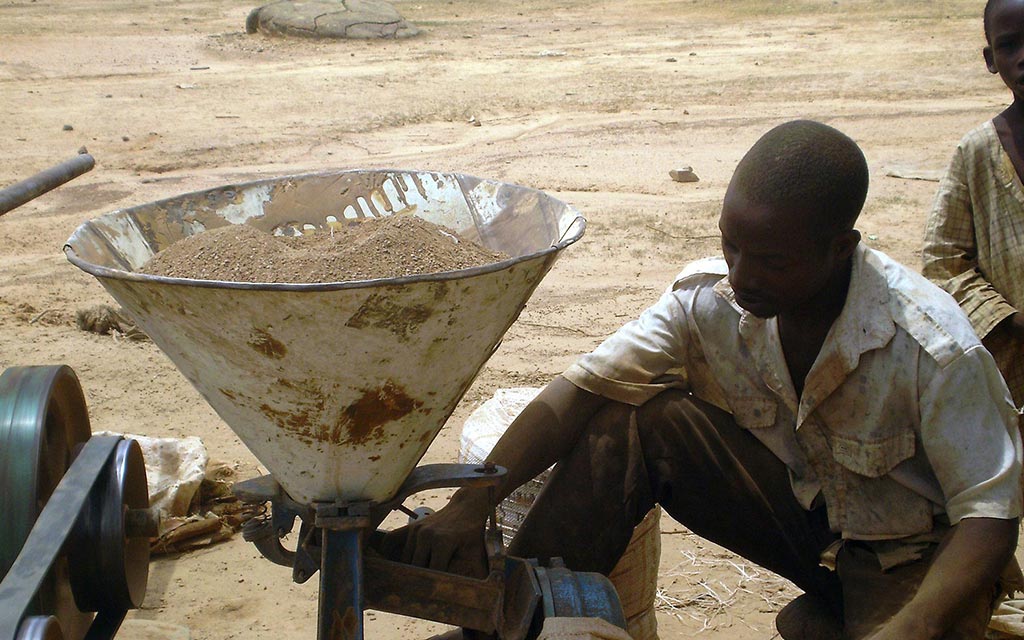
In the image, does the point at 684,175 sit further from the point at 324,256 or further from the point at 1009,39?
the point at 324,256

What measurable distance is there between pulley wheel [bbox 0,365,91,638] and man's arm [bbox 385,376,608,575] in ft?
2.80

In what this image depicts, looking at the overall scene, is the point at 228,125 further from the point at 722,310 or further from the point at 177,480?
the point at 722,310

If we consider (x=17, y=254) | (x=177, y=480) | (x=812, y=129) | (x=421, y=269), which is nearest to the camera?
(x=421, y=269)

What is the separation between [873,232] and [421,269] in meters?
5.00

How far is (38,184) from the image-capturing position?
3.03 m

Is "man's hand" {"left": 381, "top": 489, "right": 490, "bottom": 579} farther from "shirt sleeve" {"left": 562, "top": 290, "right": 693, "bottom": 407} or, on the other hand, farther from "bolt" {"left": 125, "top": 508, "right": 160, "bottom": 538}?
"bolt" {"left": 125, "top": 508, "right": 160, "bottom": 538}

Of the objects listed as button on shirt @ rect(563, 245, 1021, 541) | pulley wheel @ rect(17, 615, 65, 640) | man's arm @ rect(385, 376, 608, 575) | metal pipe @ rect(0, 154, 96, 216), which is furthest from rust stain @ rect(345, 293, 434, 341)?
metal pipe @ rect(0, 154, 96, 216)

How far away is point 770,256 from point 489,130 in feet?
22.7

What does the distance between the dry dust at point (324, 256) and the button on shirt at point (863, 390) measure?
474mm

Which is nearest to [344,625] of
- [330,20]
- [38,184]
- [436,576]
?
[436,576]

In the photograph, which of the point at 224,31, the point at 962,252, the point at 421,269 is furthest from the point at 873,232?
the point at 224,31

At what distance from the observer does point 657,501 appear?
253 cm

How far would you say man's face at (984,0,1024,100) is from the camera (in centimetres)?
286

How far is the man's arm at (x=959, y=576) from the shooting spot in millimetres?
2061
